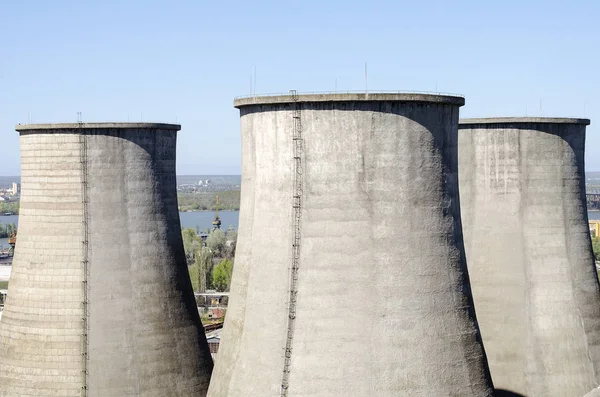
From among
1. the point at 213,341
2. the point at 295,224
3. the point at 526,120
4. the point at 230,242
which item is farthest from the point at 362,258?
the point at 230,242

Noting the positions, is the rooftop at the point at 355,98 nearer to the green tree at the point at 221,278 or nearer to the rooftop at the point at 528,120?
the rooftop at the point at 528,120

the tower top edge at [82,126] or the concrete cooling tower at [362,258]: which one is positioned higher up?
the tower top edge at [82,126]

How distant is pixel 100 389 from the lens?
69.9 feet

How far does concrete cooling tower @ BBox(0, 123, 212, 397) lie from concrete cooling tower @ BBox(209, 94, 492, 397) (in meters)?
6.31

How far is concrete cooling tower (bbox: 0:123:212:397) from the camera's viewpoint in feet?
70.0

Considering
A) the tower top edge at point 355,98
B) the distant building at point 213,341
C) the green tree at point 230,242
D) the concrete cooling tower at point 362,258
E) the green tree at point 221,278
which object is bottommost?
the distant building at point 213,341

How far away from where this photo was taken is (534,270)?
21.7 metres

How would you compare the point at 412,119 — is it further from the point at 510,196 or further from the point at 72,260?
the point at 72,260

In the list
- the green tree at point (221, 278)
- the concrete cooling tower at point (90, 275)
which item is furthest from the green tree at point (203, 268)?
the concrete cooling tower at point (90, 275)

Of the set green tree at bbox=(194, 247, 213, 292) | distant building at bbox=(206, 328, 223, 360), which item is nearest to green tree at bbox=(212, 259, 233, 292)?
green tree at bbox=(194, 247, 213, 292)

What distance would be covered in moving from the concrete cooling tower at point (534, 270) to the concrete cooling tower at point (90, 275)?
24.8 ft

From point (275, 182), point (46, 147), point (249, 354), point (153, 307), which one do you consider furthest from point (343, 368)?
point (46, 147)

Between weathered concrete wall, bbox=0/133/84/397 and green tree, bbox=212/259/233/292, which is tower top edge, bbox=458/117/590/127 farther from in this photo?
green tree, bbox=212/259/233/292

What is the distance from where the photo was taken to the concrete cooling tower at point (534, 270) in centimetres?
2170
